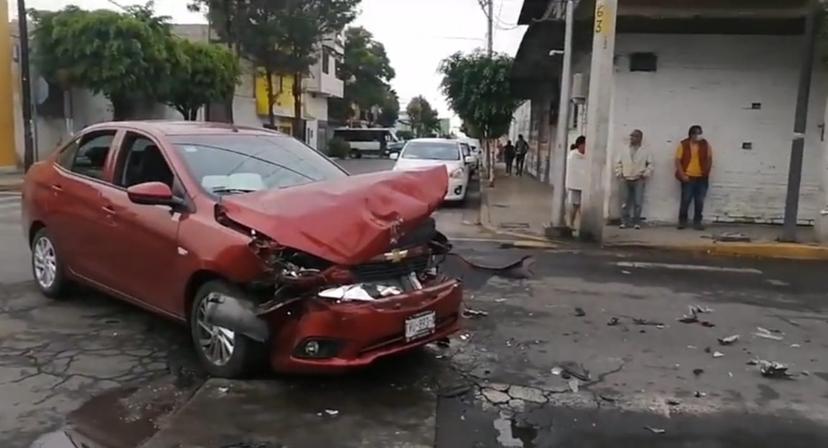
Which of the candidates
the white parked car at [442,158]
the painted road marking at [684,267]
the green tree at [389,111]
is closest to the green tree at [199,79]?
the white parked car at [442,158]

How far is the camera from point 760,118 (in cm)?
1388

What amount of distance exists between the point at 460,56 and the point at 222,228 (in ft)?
67.2

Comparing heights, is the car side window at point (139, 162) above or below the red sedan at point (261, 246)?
above

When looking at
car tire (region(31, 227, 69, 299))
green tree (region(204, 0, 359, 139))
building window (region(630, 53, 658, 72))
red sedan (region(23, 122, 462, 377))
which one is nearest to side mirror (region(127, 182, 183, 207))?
red sedan (region(23, 122, 462, 377))

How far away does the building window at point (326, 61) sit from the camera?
55312 mm

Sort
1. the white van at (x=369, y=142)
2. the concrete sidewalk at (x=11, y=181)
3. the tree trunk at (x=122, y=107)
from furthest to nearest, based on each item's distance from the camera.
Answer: the white van at (x=369, y=142) < the tree trunk at (x=122, y=107) < the concrete sidewalk at (x=11, y=181)

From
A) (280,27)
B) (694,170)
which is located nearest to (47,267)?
(694,170)

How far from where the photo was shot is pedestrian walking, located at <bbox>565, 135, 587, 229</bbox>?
11711mm

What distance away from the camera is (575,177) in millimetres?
11867

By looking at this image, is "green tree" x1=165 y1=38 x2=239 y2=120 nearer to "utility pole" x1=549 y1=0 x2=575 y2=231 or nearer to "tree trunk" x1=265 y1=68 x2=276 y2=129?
"tree trunk" x1=265 y1=68 x2=276 y2=129

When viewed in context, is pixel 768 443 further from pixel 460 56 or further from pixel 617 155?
pixel 460 56

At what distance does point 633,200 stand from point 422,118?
297 ft

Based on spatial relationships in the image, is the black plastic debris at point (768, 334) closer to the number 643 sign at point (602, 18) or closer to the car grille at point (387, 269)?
the car grille at point (387, 269)

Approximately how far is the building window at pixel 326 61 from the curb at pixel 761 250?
4574 cm
